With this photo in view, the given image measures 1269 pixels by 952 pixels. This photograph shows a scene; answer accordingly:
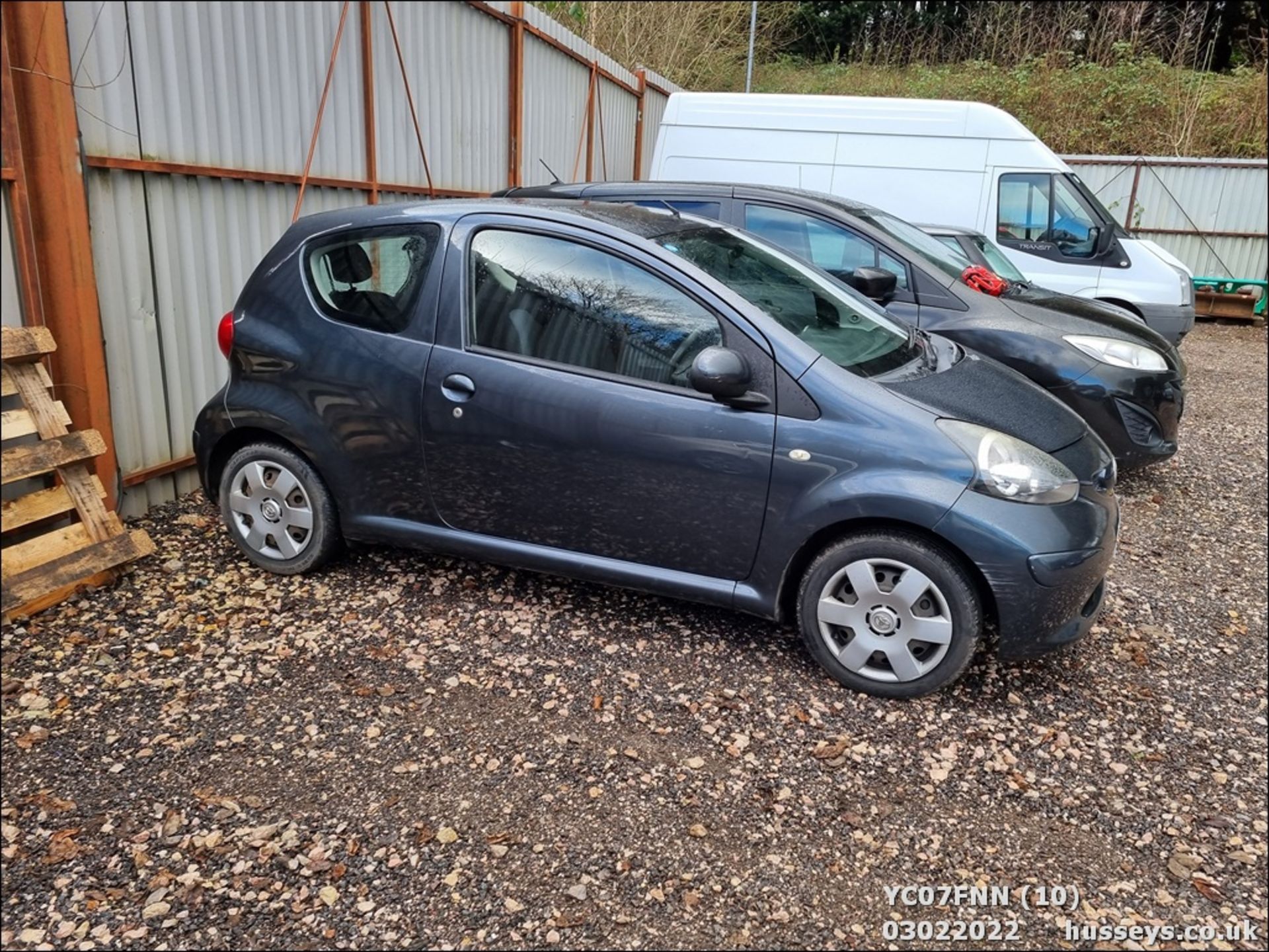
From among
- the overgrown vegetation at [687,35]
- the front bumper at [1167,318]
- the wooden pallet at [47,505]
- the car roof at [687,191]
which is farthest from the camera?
the overgrown vegetation at [687,35]

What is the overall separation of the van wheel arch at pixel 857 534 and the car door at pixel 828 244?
2.63 meters

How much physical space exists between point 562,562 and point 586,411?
614mm

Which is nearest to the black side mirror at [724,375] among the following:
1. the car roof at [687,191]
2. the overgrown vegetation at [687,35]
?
the car roof at [687,191]

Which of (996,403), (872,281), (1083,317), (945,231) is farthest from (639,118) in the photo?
(996,403)

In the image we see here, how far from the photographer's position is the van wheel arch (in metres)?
3.12

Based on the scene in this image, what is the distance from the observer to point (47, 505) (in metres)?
3.75

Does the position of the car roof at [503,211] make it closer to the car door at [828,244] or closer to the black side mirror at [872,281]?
the black side mirror at [872,281]

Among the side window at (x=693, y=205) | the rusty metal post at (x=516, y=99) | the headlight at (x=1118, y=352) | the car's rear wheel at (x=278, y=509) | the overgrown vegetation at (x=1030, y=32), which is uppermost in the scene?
the overgrown vegetation at (x=1030, y=32)

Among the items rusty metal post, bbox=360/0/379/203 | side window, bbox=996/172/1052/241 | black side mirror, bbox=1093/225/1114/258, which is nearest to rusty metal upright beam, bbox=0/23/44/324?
rusty metal post, bbox=360/0/379/203

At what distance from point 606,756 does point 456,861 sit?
2.04ft

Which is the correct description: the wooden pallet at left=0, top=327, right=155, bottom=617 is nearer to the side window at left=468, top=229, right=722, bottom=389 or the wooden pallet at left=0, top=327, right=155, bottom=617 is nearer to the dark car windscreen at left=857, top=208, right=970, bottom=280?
the side window at left=468, top=229, right=722, bottom=389

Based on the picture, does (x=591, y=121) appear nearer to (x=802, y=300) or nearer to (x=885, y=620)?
(x=802, y=300)

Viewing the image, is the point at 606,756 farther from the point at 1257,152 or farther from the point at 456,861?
the point at 1257,152

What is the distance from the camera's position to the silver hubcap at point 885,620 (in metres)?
3.14
